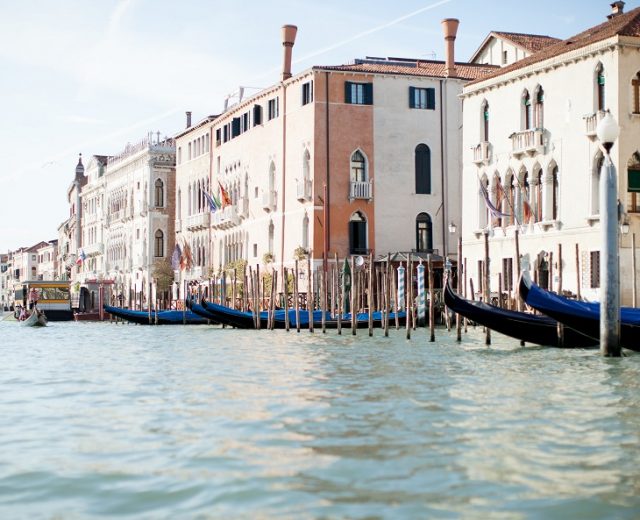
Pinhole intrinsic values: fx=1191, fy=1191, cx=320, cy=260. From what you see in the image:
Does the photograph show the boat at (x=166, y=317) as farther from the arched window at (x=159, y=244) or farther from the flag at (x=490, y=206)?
the arched window at (x=159, y=244)

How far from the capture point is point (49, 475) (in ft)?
19.4

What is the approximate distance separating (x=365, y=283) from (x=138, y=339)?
737cm

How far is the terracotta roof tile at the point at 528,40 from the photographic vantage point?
27188 mm

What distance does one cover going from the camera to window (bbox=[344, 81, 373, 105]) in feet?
97.2

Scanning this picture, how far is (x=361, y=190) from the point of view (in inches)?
1164

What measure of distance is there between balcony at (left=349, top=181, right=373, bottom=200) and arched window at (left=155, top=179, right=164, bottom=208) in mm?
16857

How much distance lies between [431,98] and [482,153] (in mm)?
5777

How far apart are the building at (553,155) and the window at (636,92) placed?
2 centimetres

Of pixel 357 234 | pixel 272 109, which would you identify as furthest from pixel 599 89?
pixel 272 109

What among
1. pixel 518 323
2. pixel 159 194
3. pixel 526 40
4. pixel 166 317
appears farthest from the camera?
pixel 159 194

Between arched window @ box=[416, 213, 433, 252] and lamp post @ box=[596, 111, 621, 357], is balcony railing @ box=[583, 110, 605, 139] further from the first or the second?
lamp post @ box=[596, 111, 621, 357]

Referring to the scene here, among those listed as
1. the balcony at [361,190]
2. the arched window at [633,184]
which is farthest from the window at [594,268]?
the balcony at [361,190]

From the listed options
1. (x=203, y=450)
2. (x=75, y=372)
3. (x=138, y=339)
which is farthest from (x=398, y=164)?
(x=203, y=450)

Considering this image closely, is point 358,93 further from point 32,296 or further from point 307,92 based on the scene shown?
point 32,296
